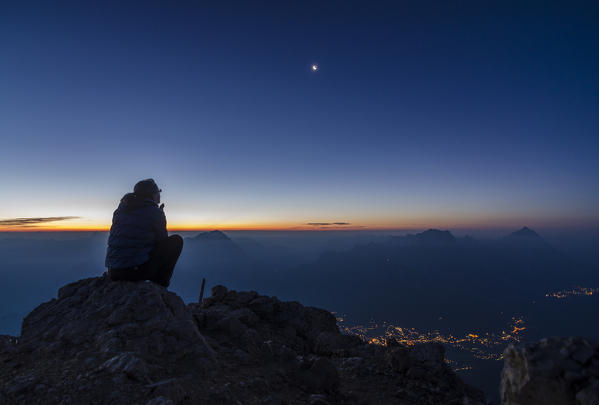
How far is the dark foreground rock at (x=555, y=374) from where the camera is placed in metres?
2.68

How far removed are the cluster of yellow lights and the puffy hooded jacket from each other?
126m

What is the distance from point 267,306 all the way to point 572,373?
31.9 ft

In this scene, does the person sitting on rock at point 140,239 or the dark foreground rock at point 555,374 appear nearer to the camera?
the dark foreground rock at point 555,374

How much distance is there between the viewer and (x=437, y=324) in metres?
192

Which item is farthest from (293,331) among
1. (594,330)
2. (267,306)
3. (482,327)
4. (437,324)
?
(594,330)

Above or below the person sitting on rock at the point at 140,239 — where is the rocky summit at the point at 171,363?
below

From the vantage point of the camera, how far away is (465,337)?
161 metres

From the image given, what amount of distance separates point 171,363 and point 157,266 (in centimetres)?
289

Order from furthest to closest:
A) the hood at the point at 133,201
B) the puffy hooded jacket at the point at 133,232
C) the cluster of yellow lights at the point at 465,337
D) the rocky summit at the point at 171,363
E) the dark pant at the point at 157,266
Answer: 1. the cluster of yellow lights at the point at 465,337
2. the dark pant at the point at 157,266
3. the hood at the point at 133,201
4. the puffy hooded jacket at the point at 133,232
5. the rocky summit at the point at 171,363

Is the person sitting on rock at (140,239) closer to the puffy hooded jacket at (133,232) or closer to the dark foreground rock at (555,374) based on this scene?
the puffy hooded jacket at (133,232)

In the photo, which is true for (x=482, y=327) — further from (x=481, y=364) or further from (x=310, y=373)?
(x=310, y=373)

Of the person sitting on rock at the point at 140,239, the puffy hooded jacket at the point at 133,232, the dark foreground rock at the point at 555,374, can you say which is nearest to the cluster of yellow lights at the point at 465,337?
the person sitting on rock at the point at 140,239

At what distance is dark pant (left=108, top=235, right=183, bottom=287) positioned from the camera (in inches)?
268

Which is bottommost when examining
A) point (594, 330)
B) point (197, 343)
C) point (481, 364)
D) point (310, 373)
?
point (594, 330)
